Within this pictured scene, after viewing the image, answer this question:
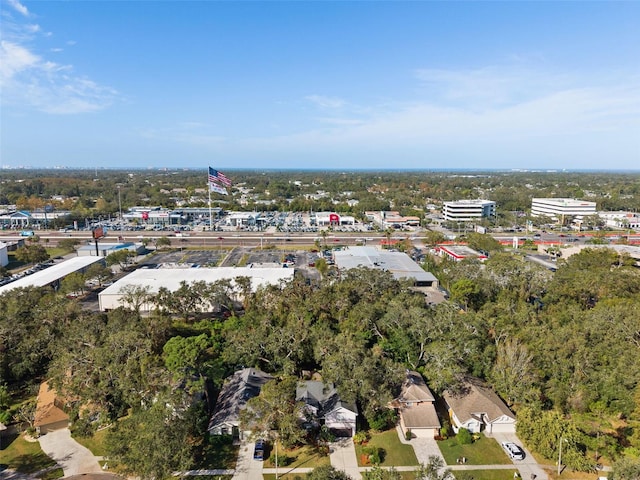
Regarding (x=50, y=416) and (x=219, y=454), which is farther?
(x=50, y=416)

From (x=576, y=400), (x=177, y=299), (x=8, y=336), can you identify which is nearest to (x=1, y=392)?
(x=8, y=336)

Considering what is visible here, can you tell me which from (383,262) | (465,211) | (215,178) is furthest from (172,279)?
(465,211)

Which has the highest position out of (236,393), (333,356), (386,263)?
(333,356)

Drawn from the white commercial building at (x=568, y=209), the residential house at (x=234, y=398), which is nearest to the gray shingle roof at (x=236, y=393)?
the residential house at (x=234, y=398)

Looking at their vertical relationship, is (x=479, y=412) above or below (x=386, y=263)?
below

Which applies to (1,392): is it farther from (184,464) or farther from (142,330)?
(184,464)

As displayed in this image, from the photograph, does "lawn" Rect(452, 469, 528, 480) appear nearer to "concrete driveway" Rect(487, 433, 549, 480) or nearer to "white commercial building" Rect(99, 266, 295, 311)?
"concrete driveway" Rect(487, 433, 549, 480)

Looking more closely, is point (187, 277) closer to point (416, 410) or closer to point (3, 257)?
point (416, 410)
